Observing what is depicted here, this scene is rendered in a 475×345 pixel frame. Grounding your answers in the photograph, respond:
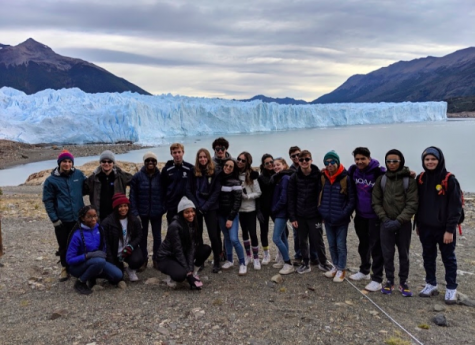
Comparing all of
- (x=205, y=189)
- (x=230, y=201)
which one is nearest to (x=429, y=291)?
(x=230, y=201)

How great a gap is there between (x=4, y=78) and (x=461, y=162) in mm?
131645

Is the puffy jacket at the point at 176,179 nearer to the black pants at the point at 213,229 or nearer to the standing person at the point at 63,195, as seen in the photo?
the black pants at the point at 213,229

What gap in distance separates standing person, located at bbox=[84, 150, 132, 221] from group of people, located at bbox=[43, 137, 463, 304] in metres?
0.01

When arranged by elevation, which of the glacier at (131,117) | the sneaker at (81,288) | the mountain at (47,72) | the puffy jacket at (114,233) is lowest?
the sneaker at (81,288)

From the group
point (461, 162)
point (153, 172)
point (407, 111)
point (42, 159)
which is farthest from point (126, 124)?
point (407, 111)

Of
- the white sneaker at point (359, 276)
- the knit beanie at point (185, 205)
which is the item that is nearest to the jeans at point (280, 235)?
the white sneaker at point (359, 276)

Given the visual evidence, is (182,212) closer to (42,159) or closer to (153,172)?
(153,172)

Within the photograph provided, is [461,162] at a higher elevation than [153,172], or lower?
lower

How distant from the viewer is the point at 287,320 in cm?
363

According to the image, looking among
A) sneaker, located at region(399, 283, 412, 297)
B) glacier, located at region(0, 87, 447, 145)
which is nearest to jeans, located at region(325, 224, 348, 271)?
sneaker, located at region(399, 283, 412, 297)

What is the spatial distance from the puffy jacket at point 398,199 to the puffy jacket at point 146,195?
2384mm

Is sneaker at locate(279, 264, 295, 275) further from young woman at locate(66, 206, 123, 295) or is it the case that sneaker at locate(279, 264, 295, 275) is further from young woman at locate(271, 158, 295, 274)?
young woman at locate(66, 206, 123, 295)

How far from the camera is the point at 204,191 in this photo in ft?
15.3

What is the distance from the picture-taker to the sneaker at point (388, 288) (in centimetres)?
421
